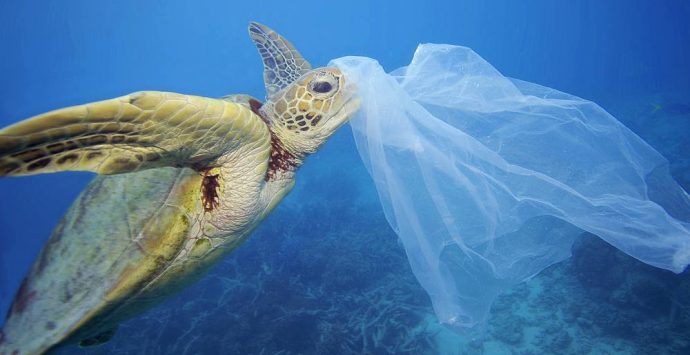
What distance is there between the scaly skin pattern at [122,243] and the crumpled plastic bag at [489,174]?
86cm

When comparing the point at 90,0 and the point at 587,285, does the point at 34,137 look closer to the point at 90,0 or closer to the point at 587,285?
the point at 587,285

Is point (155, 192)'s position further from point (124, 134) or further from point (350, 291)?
point (350, 291)

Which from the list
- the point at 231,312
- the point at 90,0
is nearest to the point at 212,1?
the point at 90,0

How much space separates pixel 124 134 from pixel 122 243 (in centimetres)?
89

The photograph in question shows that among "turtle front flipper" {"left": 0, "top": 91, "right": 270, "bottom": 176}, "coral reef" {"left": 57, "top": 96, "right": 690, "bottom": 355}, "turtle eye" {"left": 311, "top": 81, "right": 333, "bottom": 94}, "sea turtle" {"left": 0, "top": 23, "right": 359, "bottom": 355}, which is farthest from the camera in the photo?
"coral reef" {"left": 57, "top": 96, "right": 690, "bottom": 355}

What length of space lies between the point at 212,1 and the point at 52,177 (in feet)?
338

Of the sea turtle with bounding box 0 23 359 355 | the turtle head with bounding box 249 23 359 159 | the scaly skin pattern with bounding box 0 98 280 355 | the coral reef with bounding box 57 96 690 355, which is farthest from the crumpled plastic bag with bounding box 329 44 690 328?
the coral reef with bounding box 57 96 690 355

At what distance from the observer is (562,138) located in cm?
211

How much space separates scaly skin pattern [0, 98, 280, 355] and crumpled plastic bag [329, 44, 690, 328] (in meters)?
0.86

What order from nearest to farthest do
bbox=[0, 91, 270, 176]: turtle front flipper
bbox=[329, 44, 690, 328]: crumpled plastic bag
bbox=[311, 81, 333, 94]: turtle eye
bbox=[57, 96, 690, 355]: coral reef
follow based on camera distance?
bbox=[0, 91, 270, 176]: turtle front flipper, bbox=[329, 44, 690, 328]: crumpled plastic bag, bbox=[311, 81, 333, 94]: turtle eye, bbox=[57, 96, 690, 355]: coral reef

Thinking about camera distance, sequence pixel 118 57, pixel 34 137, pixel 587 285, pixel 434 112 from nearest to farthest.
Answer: pixel 34 137 → pixel 434 112 → pixel 587 285 → pixel 118 57

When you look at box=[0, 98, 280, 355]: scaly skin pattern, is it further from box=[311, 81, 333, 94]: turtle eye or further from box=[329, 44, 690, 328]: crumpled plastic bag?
box=[329, 44, 690, 328]: crumpled plastic bag

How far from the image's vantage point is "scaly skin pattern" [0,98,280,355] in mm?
1807

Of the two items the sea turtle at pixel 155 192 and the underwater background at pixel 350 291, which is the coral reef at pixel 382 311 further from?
the sea turtle at pixel 155 192
